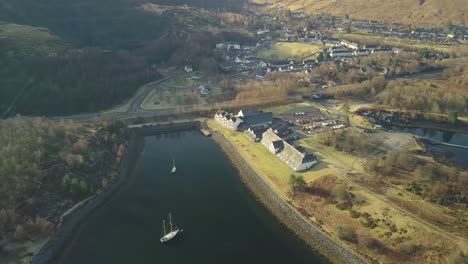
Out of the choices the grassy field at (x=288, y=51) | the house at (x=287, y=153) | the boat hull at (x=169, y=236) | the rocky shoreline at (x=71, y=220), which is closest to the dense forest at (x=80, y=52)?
the grassy field at (x=288, y=51)

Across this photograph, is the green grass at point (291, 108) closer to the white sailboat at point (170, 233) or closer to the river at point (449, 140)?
the river at point (449, 140)

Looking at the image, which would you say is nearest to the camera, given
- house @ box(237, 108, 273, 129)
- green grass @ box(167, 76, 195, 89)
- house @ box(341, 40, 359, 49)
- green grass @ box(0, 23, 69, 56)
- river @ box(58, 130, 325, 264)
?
river @ box(58, 130, 325, 264)

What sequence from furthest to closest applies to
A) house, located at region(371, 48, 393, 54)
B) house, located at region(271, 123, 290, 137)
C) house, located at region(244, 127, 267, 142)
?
house, located at region(371, 48, 393, 54), house, located at region(244, 127, 267, 142), house, located at region(271, 123, 290, 137)

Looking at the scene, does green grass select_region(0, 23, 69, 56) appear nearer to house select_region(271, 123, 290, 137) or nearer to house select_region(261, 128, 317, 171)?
house select_region(271, 123, 290, 137)

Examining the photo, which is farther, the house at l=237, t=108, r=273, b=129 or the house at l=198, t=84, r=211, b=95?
the house at l=198, t=84, r=211, b=95

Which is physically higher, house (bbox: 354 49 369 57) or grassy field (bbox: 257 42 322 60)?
grassy field (bbox: 257 42 322 60)

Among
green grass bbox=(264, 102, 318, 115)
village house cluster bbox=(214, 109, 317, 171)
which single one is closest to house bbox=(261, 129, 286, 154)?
village house cluster bbox=(214, 109, 317, 171)

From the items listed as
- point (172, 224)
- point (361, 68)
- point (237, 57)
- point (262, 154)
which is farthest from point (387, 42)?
point (172, 224)
